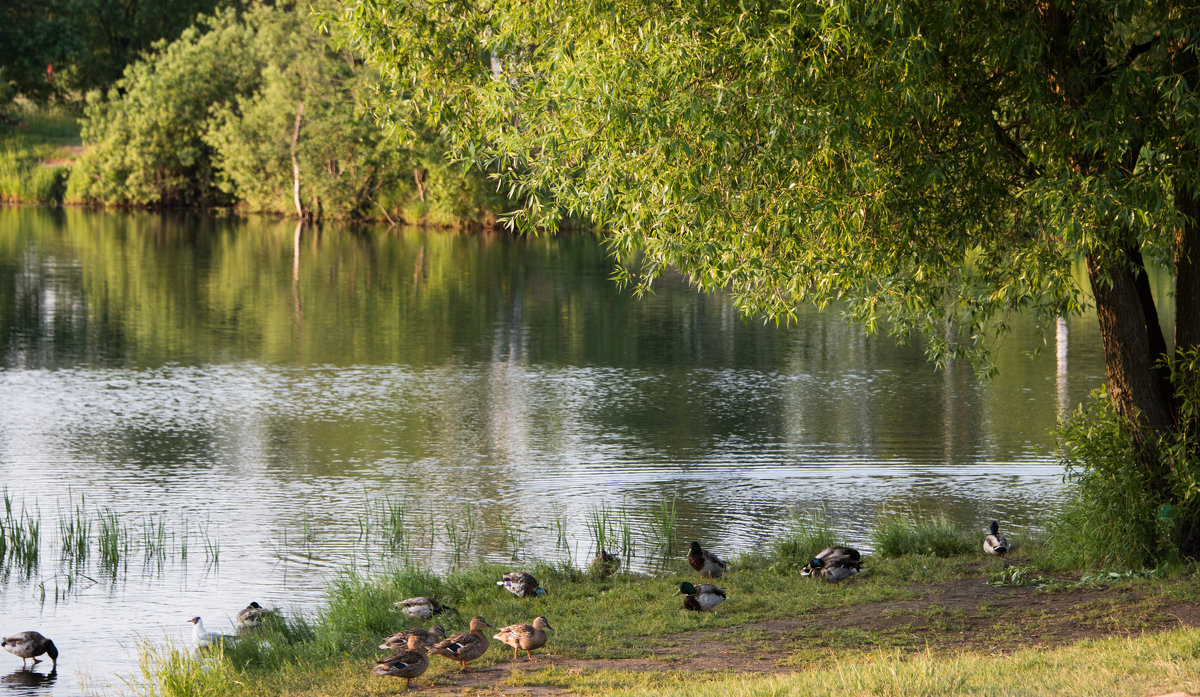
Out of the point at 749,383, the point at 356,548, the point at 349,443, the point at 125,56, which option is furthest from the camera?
the point at 125,56

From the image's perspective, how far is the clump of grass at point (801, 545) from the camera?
13.3 meters

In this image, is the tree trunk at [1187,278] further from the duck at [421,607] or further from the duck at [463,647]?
the duck at [421,607]

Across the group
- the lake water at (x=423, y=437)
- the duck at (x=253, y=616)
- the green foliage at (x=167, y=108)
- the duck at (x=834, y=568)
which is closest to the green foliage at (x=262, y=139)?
the green foliage at (x=167, y=108)

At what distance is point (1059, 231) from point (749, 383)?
17.1 metres

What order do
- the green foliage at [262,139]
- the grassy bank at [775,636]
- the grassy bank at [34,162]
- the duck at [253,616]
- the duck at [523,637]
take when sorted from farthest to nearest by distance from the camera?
the grassy bank at [34,162], the green foliage at [262,139], the duck at [253,616], the duck at [523,637], the grassy bank at [775,636]

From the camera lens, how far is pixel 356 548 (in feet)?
49.3

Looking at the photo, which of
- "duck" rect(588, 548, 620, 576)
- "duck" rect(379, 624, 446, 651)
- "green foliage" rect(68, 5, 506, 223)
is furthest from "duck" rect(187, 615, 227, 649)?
"green foliage" rect(68, 5, 506, 223)

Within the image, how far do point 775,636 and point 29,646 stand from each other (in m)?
6.79

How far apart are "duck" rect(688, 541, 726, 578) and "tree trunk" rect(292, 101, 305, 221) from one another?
196 feet

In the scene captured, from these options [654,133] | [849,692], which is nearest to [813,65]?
[654,133]

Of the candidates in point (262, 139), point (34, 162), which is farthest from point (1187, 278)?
point (34, 162)

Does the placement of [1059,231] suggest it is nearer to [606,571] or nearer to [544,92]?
[544,92]

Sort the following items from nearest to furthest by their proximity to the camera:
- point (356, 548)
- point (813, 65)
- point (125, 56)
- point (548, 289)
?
point (813, 65) → point (356, 548) → point (548, 289) → point (125, 56)

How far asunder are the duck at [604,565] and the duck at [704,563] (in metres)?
0.93
